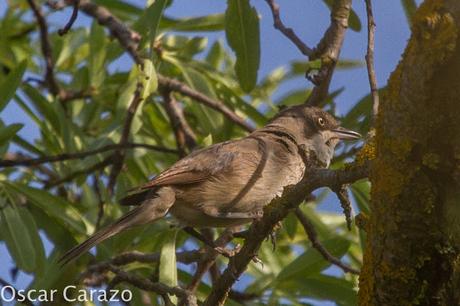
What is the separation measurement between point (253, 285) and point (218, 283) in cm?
174

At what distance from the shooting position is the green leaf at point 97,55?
7.54 meters

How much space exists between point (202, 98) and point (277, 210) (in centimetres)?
285

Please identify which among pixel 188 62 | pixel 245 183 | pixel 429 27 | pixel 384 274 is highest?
pixel 188 62

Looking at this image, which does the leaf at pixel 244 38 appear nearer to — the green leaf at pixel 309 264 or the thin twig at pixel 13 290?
the green leaf at pixel 309 264

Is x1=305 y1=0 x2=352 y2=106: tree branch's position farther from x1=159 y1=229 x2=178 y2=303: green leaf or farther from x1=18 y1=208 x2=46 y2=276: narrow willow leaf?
x1=18 y1=208 x2=46 y2=276: narrow willow leaf

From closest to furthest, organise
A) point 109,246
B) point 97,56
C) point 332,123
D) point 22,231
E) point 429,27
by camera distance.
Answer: point 429,27, point 22,231, point 109,246, point 332,123, point 97,56

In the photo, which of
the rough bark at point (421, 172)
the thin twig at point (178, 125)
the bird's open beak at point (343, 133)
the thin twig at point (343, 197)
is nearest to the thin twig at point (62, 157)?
the thin twig at point (178, 125)

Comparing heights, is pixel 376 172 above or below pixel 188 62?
below

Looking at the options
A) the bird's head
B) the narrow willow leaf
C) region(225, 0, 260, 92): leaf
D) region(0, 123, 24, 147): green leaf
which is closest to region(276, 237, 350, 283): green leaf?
the bird's head

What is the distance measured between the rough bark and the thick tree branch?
37cm

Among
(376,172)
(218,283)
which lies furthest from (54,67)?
(376,172)

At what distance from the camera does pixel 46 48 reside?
747 centimetres

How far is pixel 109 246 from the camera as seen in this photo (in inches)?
246

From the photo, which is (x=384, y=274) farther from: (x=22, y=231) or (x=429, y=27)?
(x=22, y=231)
